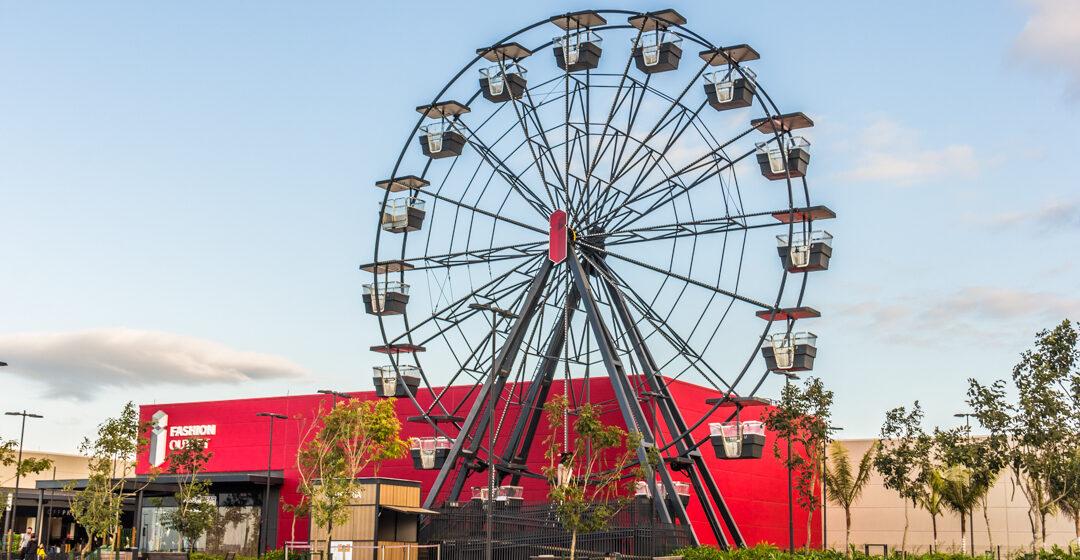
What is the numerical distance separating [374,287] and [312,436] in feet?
34.0

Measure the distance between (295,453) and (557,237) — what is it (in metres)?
17.0

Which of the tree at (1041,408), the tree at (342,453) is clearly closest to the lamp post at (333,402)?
the tree at (342,453)

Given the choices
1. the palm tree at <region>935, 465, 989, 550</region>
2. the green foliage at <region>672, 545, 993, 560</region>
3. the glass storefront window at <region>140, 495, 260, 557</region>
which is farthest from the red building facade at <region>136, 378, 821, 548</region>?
the green foliage at <region>672, 545, 993, 560</region>

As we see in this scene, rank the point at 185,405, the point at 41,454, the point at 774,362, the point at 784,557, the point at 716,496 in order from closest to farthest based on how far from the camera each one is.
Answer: the point at 784,557, the point at 774,362, the point at 716,496, the point at 185,405, the point at 41,454

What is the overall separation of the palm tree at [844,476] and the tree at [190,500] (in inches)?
1022

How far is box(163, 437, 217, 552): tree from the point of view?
4231 cm

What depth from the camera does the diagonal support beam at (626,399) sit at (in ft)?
107

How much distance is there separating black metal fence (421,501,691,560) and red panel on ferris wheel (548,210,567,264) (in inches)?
306

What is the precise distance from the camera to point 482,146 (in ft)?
128

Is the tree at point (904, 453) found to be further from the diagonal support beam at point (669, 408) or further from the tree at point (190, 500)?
the tree at point (190, 500)

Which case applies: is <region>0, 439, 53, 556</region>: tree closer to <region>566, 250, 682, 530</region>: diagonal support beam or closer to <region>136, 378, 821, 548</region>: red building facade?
<region>136, 378, 821, 548</region>: red building facade

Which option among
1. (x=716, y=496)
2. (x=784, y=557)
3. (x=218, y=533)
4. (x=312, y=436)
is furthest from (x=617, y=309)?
(x=218, y=533)

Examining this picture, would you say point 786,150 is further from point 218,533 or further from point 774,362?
point 218,533

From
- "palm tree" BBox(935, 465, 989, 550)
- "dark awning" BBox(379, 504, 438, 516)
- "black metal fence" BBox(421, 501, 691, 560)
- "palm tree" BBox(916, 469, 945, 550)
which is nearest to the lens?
"black metal fence" BBox(421, 501, 691, 560)
